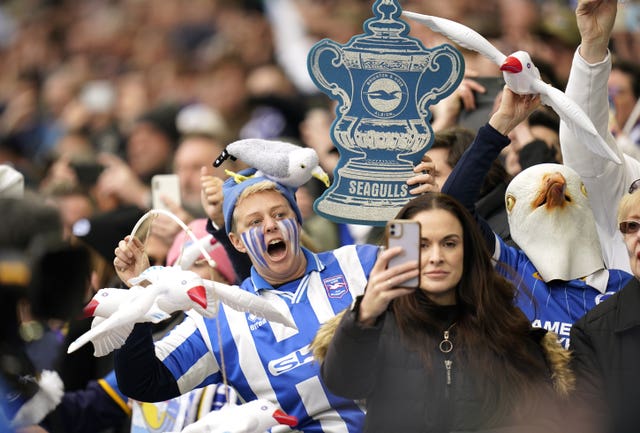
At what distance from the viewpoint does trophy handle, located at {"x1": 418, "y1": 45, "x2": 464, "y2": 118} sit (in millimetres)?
5703

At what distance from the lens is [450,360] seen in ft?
15.0

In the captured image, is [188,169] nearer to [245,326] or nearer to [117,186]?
[117,186]

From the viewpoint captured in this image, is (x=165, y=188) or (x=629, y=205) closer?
(x=629, y=205)

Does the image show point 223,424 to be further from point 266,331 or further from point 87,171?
point 87,171

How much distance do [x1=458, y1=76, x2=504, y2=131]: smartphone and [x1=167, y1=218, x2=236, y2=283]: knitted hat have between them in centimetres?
141

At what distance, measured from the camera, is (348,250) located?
5570 millimetres

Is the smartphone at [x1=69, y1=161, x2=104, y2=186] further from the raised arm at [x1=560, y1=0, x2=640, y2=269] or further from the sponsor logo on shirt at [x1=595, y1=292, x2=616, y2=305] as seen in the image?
the sponsor logo on shirt at [x1=595, y1=292, x2=616, y2=305]

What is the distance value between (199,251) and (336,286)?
3.16 ft

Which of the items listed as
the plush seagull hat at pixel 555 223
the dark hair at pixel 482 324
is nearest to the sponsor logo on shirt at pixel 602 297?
the plush seagull hat at pixel 555 223

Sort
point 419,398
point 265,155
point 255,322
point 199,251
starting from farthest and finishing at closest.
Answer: point 199,251 < point 265,155 < point 255,322 < point 419,398

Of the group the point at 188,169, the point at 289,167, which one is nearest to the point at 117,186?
the point at 188,169

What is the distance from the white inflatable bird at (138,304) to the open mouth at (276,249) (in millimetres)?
504

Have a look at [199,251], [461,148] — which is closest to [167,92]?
[199,251]

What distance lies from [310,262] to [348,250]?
0.17 meters
